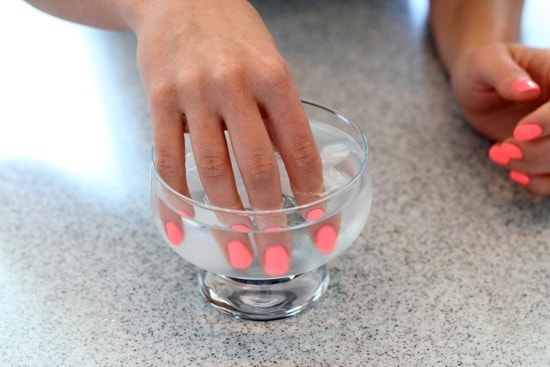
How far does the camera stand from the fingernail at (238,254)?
0.58 m

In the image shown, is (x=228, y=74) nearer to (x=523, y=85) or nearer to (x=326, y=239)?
(x=326, y=239)

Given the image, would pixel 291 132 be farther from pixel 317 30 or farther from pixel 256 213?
pixel 317 30

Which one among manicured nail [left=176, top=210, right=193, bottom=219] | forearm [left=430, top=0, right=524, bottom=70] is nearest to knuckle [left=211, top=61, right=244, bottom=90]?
manicured nail [left=176, top=210, right=193, bottom=219]

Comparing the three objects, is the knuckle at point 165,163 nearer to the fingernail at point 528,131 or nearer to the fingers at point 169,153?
the fingers at point 169,153

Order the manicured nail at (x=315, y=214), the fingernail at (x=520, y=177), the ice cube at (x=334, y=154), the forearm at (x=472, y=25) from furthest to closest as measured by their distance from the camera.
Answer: the forearm at (x=472, y=25), the fingernail at (x=520, y=177), the ice cube at (x=334, y=154), the manicured nail at (x=315, y=214)

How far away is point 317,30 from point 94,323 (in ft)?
1.94

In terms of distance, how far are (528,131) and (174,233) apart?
37 cm

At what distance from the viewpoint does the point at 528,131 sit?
2.42 feet

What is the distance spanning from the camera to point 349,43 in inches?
41.1

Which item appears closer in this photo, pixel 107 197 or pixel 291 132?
pixel 291 132

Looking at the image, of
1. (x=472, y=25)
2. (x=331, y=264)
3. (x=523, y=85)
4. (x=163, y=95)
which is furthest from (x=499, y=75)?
(x=163, y=95)

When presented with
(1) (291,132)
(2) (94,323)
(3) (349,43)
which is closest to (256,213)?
(1) (291,132)

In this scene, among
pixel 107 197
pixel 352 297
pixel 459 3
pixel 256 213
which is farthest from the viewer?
Result: pixel 459 3

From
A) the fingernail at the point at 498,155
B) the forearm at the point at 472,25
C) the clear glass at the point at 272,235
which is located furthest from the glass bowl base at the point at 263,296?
the forearm at the point at 472,25
